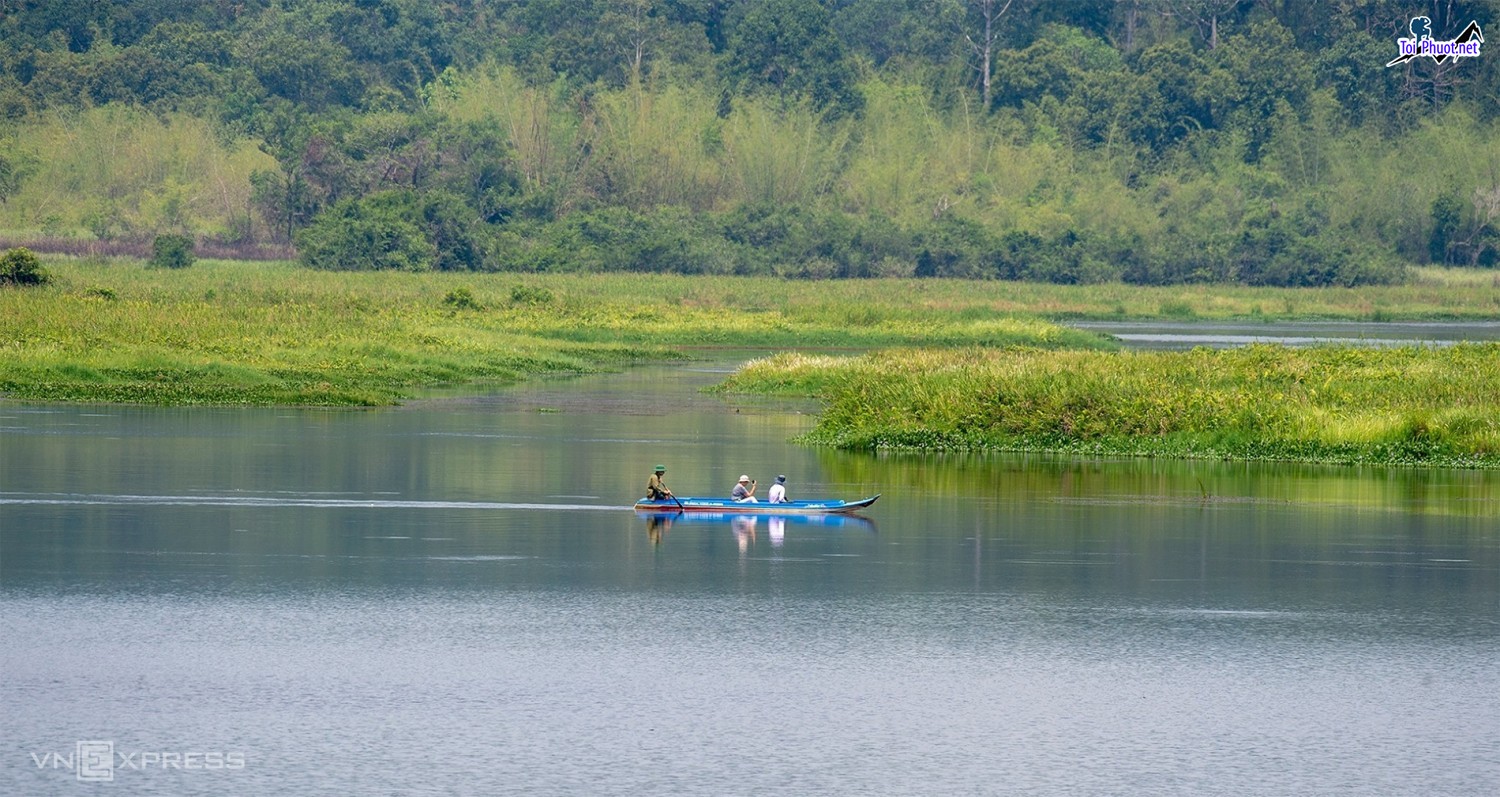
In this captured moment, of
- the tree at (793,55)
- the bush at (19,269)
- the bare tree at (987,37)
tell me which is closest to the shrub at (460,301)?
the bush at (19,269)

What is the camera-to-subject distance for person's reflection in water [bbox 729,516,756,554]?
23.5m

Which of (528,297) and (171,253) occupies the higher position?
(171,253)

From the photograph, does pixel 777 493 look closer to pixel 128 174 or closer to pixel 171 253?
pixel 171 253

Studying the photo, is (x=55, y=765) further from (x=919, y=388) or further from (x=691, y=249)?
(x=691, y=249)

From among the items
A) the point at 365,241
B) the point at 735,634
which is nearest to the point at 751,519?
Answer: the point at 735,634

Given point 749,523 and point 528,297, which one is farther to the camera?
point 528,297

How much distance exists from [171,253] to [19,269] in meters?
27.9

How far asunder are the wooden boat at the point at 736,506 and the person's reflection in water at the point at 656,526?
151 mm

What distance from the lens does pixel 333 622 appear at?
59.0 feet

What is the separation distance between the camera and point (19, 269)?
208 feet

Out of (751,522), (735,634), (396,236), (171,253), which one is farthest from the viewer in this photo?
(396,236)

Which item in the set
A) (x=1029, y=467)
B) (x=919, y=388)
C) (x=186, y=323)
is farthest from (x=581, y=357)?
(x=1029, y=467)

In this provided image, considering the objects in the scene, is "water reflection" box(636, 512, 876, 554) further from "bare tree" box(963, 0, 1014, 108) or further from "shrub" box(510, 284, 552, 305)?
"bare tree" box(963, 0, 1014, 108)

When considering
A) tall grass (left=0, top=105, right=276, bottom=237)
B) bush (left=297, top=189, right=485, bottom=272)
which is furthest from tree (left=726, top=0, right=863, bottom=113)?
bush (left=297, top=189, right=485, bottom=272)
